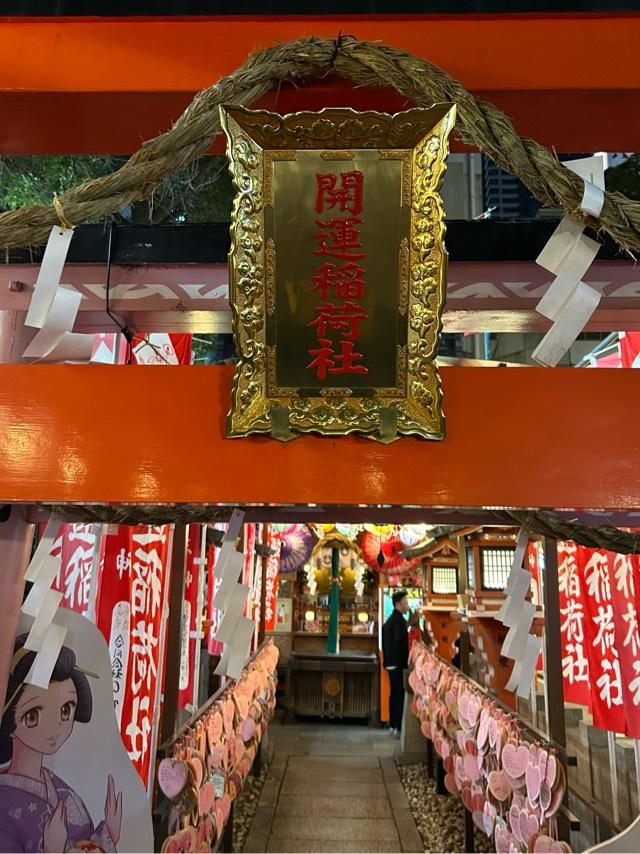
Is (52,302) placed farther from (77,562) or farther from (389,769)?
(389,769)

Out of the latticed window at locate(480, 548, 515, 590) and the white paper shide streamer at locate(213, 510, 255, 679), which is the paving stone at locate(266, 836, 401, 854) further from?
the white paper shide streamer at locate(213, 510, 255, 679)

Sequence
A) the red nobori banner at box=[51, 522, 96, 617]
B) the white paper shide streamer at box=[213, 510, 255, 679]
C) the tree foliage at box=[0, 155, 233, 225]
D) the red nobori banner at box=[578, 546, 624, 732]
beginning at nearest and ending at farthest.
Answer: the white paper shide streamer at box=[213, 510, 255, 679]
the red nobori banner at box=[51, 522, 96, 617]
the red nobori banner at box=[578, 546, 624, 732]
the tree foliage at box=[0, 155, 233, 225]

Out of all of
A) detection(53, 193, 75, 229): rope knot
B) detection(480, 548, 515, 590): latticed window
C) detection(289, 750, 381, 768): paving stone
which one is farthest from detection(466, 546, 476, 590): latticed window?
detection(53, 193, 75, 229): rope knot

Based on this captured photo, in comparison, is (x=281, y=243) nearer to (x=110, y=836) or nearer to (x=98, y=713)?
(x=98, y=713)

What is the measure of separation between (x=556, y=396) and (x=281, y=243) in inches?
37.4

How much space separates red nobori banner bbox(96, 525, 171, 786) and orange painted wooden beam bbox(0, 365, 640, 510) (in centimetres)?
188

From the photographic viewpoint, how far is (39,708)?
2.74m

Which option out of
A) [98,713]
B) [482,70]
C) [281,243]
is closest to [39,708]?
[98,713]

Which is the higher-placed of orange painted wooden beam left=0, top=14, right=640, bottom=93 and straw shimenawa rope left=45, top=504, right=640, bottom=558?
orange painted wooden beam left=0, top=14, right=640, bottom=93

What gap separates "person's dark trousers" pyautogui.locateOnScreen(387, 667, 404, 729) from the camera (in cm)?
1102

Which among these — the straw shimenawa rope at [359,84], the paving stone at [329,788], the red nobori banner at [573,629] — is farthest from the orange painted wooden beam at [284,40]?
the paving stone at [329,788]

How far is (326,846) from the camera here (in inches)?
253

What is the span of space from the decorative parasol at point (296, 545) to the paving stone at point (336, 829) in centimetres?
441

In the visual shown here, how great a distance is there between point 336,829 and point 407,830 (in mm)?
779
